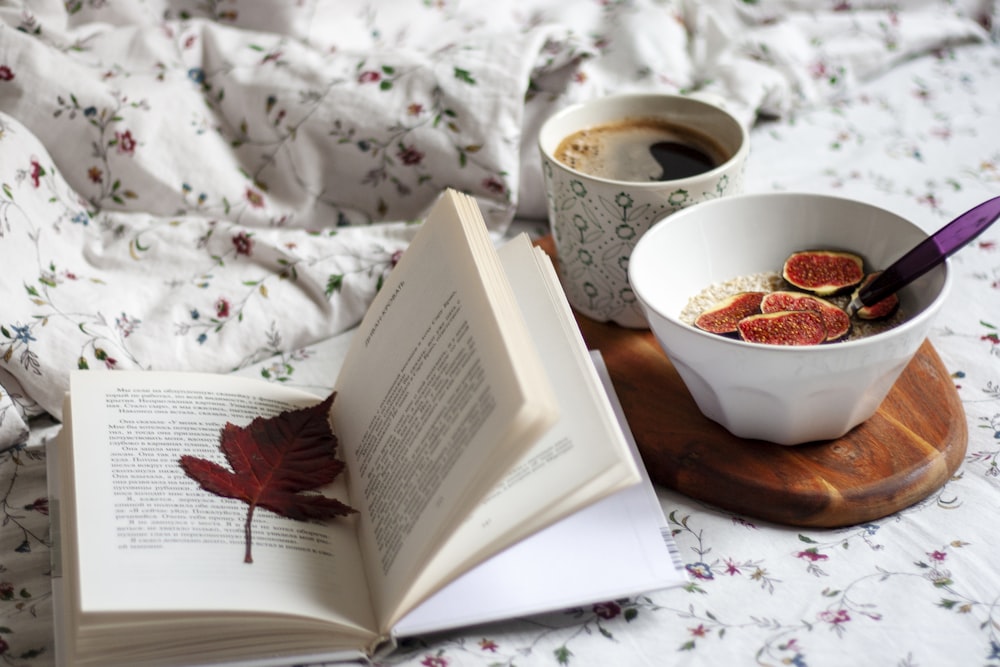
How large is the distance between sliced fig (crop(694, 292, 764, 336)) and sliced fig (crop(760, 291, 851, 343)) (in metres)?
0.01

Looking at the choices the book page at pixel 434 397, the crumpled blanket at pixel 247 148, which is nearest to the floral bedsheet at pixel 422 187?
the crumpled blanket at pixel 247 148

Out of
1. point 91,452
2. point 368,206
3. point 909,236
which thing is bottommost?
point 368,206

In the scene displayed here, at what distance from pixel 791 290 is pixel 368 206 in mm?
583

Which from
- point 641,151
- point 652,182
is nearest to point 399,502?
point 652,182

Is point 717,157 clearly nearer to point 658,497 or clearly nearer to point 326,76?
point 658,497

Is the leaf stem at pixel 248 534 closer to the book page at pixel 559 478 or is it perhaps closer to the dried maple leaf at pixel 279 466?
the dried maple leaf at pixel 279 466

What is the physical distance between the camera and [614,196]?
0.95m

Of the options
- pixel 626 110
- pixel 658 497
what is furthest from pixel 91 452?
pixel 626 110

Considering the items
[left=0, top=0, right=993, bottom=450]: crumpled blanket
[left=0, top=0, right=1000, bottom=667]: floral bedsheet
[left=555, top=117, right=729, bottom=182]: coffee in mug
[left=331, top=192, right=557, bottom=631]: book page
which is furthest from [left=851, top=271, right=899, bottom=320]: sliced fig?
[left=0, top=0, right=993, bottom=450]: crumpled blanket

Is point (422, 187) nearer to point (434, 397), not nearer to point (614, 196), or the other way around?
point (614, 196)

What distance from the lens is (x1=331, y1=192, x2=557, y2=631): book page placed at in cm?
64

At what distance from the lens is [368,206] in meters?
1.26

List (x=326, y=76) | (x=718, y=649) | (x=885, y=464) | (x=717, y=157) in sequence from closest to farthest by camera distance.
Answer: (x=718, y=649), (x=885, y=464), (x=717, y=157), (x=326, y=76)

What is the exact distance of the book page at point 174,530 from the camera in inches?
25.6
